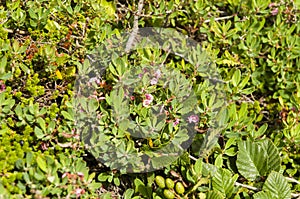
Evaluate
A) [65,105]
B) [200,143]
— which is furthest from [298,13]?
[65,105]

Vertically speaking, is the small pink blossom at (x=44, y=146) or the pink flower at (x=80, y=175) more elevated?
the small pink blossom at (x=44, y=146)

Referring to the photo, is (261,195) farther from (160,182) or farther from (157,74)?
A: (157,74)

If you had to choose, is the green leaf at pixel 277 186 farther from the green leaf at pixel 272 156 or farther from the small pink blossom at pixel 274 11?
the small pink blossom at pixel 274 11

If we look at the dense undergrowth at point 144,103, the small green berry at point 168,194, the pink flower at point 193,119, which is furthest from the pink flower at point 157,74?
the small green berry at point 168,194

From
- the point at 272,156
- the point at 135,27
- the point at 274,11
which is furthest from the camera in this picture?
the point at 274,11

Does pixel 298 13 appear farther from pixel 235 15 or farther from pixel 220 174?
pixel 220 174

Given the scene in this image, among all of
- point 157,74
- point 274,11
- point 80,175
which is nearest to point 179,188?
point 80,175

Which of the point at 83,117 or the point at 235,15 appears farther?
the point at 235,15
